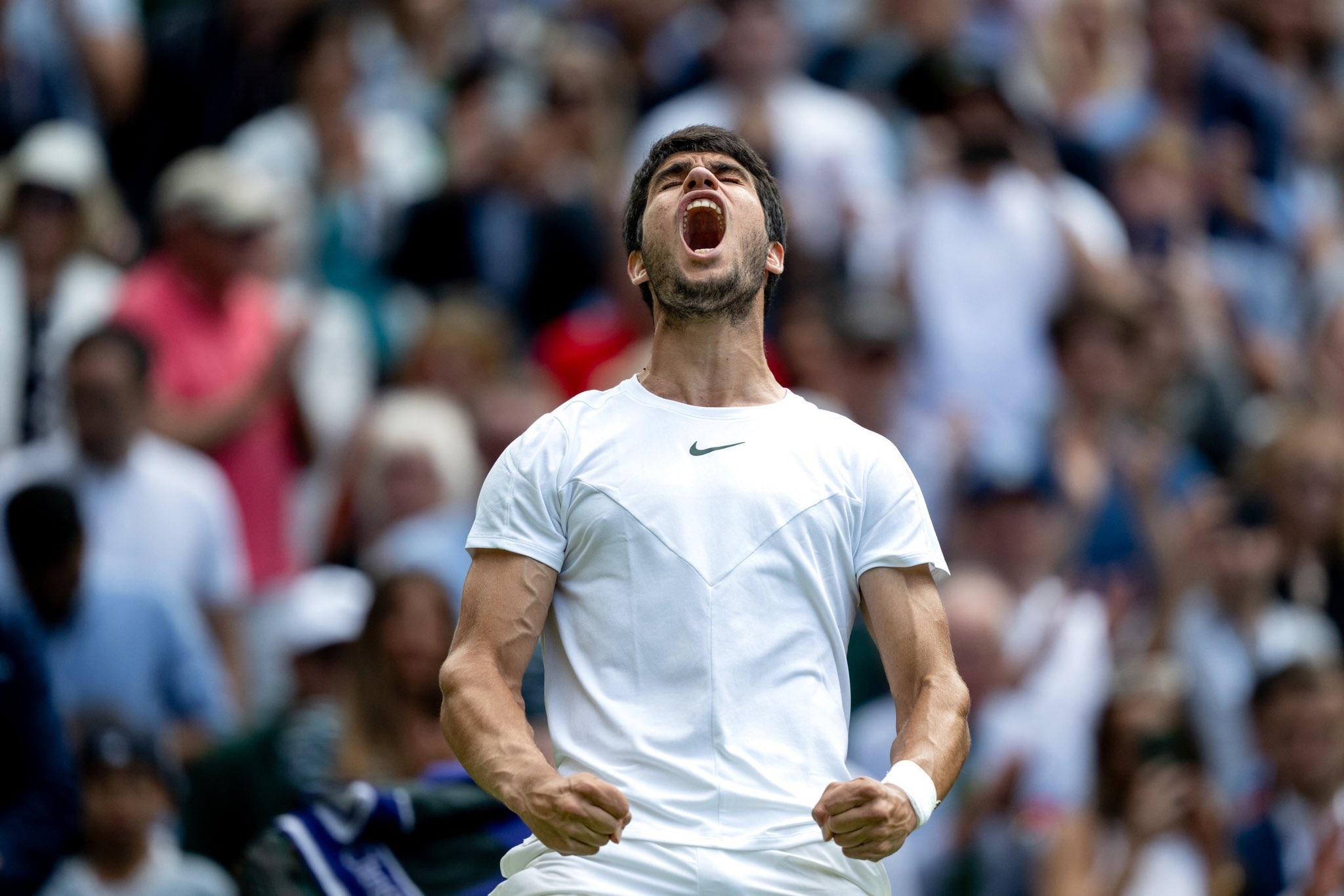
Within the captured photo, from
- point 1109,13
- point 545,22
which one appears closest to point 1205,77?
point 1109,13

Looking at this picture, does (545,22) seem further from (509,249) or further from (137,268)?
(137,268)

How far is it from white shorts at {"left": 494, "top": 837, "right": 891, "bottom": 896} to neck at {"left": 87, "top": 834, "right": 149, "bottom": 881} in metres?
3.06

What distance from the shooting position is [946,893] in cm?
721

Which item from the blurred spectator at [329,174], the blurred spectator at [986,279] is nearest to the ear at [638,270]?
the blurred spectator at [986,279]

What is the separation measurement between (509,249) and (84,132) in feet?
6.93

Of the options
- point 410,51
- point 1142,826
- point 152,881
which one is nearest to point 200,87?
point 410,51

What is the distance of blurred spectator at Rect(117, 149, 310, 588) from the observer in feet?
28.2

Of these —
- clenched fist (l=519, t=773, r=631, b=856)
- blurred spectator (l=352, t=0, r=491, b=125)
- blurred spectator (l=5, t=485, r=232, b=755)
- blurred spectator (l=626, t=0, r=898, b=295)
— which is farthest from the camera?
blurred spectator (l=352, t=0, r=491, b=125)

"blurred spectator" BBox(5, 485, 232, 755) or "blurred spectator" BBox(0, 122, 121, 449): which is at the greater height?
"blurred spectator" BBox(0, 122, 121, 449)

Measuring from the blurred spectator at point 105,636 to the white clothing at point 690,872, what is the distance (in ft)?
11.2

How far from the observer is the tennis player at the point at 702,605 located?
13.0 ft

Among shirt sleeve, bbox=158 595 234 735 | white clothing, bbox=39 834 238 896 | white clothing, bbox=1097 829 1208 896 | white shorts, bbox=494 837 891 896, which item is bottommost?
white clothing, bbox=1097 829 1208 896

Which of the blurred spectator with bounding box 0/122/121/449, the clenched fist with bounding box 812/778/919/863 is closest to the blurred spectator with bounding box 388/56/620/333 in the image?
the blurred spectator with bounding box 0/122/121/449

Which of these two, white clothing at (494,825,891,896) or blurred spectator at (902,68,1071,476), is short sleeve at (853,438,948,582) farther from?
blurred spectator at (902,68,1071,476)
